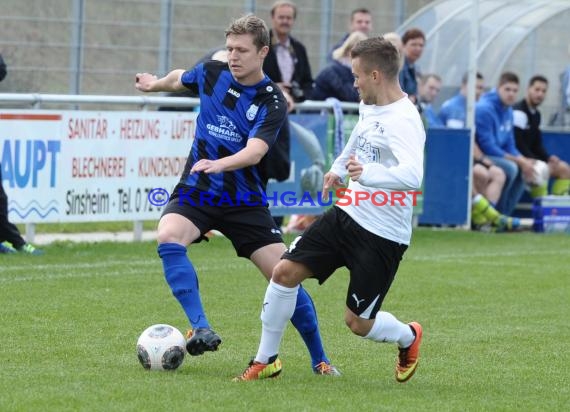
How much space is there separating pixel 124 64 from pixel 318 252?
10.4 meters

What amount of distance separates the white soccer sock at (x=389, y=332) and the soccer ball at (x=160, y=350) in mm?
979

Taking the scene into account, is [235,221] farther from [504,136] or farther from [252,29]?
[504,136]

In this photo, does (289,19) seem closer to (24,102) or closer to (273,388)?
(24,102)


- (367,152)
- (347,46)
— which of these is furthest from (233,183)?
(347,46)

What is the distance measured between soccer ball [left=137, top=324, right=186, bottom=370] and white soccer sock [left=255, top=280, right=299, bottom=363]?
47 centimetres

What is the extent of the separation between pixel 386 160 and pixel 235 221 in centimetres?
101

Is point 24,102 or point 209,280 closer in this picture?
point 209,280

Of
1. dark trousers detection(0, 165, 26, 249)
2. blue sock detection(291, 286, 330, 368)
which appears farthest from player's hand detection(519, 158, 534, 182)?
blue sock detection(291, 286, 330, 368)

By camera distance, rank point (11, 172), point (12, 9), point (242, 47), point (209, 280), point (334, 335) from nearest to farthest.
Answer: point (242, 47)
point (334, 335)
point (209, 280)
point (11, 172)
point (12, 9)

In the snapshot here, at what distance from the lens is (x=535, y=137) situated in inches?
705

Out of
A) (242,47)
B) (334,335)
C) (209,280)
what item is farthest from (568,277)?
(242,47)

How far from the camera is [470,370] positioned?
7453 millimetres

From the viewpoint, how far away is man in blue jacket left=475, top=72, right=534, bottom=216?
16.6 meters

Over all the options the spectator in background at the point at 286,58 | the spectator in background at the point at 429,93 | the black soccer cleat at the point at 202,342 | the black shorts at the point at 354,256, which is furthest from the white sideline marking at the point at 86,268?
the spectator in background at the point at 429,93
